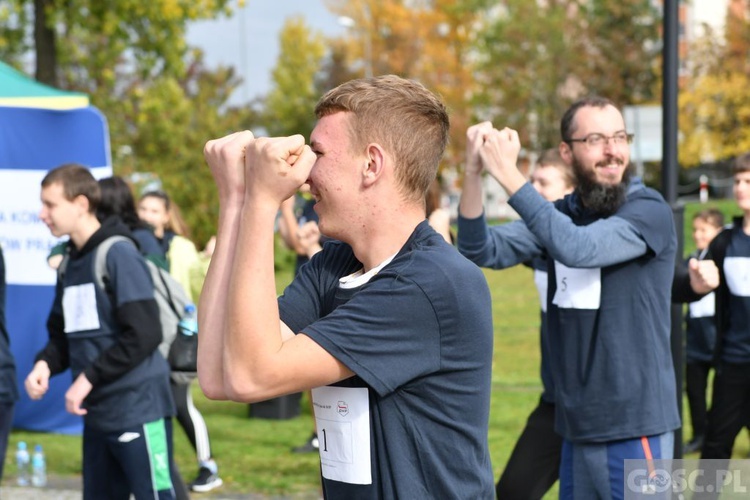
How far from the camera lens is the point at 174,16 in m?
16.6

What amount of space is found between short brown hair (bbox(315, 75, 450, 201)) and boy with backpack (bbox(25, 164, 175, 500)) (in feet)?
9.59

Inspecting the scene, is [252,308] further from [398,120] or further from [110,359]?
[110,359]

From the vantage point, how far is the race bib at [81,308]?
5289mm

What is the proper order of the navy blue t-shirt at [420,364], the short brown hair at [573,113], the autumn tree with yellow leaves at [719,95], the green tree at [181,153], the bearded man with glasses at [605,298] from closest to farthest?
the navy blue t-shirt at [420,364] → the bearded man with glasses at [605,298] → the short brown hair at [573,113] → the green tree at [181,153] → the autumn tree with yellow leaves at [719,95]

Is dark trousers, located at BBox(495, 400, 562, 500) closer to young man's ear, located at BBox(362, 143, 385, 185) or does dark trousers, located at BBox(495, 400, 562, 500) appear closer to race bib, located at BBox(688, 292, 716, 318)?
young man's ear, located at BBox(362, 143, 385, 185)

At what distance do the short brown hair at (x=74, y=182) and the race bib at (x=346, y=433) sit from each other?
3.25m

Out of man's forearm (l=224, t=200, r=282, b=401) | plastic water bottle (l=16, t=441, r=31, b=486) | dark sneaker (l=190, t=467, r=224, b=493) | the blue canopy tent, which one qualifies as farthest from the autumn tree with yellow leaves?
man's forearm (l=224, t=200, r=282, b=401)

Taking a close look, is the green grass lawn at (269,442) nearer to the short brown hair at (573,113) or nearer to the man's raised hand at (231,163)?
the short brown hair at (573,113)

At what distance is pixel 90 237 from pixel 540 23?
4877 centimetres

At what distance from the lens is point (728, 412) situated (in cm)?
642

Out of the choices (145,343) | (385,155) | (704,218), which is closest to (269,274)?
(385,155)

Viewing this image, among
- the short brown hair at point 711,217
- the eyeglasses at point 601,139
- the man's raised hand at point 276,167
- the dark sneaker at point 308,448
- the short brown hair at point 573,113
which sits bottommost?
the dark sneaker at point 308,448

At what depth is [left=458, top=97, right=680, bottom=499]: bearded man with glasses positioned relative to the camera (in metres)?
4.11

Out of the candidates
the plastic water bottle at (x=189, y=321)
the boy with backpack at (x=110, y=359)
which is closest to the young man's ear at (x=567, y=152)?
the boy with backpack at (x=110, y=359)
